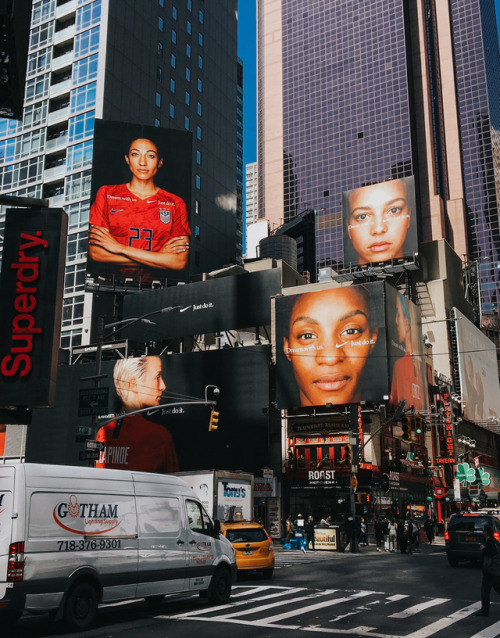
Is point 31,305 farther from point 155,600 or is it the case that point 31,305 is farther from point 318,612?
point 318,612

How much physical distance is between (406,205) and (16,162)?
45054 mm

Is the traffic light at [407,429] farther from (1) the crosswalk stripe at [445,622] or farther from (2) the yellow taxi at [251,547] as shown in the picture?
(1) the crosswalk stripe at [445,622]

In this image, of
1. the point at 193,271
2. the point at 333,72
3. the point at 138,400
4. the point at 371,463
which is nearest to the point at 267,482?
the point at 371,463

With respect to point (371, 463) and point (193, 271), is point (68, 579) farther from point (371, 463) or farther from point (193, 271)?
point (193, 271)

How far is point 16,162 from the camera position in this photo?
82.0 metres

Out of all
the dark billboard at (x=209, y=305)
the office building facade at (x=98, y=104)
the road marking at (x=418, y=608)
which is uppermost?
the office building facade at (x=98, y=104)

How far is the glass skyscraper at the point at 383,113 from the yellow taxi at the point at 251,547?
140 m

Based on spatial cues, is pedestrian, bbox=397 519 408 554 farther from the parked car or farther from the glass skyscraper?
the glass skyscraper

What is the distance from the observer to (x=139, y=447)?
62.2 meters

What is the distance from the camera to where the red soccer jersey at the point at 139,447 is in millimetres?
60719

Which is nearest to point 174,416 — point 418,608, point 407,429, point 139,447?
point 139,447

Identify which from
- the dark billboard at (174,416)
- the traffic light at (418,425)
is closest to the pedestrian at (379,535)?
the traffic light at (418,425)

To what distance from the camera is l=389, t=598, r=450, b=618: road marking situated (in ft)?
43.5

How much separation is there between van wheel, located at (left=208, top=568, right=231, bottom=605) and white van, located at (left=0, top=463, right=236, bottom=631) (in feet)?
0.07
